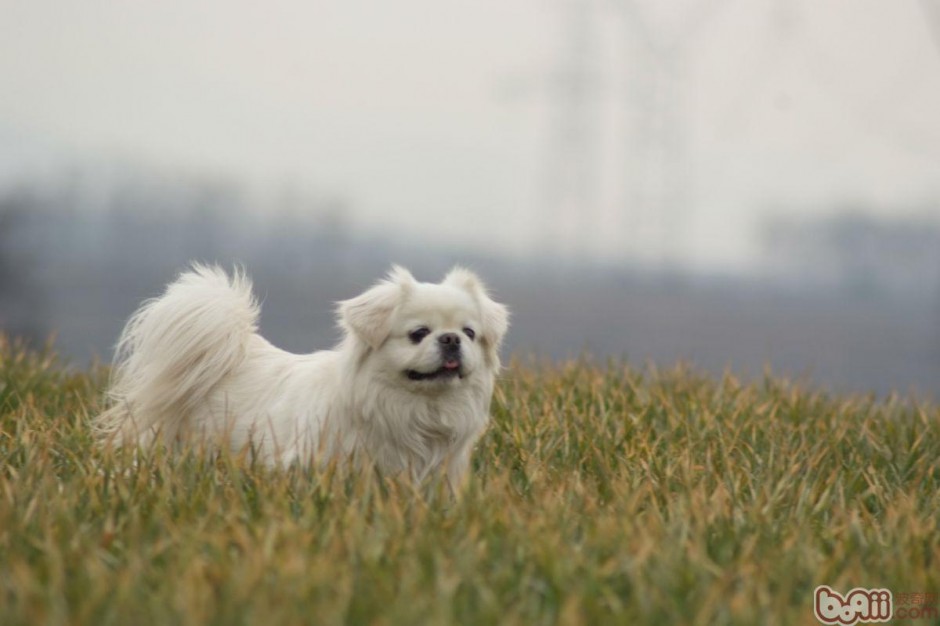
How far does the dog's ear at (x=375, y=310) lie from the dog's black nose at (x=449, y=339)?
29cm

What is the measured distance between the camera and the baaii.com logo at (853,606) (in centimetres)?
378

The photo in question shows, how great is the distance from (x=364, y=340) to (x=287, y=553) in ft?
5.72

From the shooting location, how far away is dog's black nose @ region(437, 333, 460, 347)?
16.9ft

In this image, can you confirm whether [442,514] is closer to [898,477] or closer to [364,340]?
[364,340]

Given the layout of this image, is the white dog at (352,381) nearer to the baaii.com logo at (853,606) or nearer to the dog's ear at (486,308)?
the dog's ear at (486,308)

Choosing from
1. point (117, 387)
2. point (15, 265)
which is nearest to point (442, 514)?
point (117, 387)

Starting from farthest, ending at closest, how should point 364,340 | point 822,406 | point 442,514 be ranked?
1. point 822,406
2. point 364,340
3. point 442,514

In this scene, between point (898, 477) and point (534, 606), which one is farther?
point (898, 477)

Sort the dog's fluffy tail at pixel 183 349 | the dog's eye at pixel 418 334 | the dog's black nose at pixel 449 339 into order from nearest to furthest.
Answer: the dog's black nose at pixel 449 339 < the dog's eye at pixel 418 334 < the dog's fluffy tail at pixel 183 349

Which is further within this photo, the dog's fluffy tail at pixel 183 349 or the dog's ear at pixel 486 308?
the dog's fluffy tail at pixel 183 349

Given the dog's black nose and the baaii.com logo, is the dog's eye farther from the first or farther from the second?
the baaii.com logo

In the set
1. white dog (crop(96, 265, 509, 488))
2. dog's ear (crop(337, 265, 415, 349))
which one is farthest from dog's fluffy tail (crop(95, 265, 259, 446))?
dog's ear (crop(337, 265, 415, 349))

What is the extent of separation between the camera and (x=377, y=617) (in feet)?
10.9

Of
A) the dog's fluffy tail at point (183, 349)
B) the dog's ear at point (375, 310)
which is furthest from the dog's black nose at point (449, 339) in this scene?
the dog's fluffy tail at point (183, 349)
